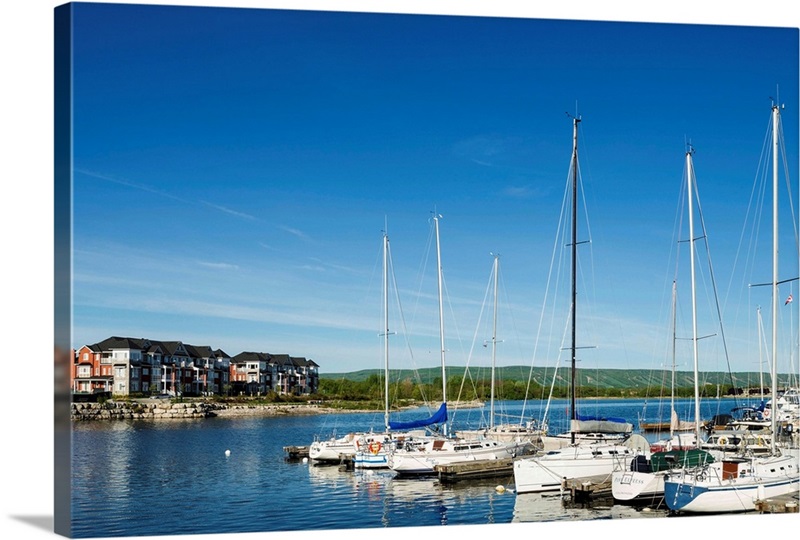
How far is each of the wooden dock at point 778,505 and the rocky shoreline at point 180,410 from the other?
31.0m

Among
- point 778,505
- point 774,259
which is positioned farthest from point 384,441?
point 774,259

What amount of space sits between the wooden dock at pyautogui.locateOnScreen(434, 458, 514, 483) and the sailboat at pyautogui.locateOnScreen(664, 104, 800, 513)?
255 inches

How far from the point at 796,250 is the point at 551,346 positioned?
628 centimetres

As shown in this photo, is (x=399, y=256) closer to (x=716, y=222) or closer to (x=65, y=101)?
(x=716, y=222)

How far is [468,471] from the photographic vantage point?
20.8m

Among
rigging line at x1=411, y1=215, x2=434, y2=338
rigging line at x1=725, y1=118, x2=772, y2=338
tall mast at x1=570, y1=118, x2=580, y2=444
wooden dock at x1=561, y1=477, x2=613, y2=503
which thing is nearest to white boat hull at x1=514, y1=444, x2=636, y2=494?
wooden dock at x1=561, y1=477, x2=613, y2=503

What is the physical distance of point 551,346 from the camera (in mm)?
20766

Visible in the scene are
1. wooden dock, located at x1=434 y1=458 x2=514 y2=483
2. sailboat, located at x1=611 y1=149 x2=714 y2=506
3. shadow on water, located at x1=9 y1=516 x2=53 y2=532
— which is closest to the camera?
shadow on water, located at x1=9 y1=516 x2=53 y2=532

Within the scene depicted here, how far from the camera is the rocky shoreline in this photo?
163ft

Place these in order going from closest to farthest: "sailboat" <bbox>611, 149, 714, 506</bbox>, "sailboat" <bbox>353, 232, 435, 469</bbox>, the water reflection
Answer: the water reflection < "sailboat" <bbox>611, 149, 714, 506</bbox> < "sailboat" <bbox>353, 232, 435, 469</bbox>

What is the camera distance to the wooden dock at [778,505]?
46.8 feet

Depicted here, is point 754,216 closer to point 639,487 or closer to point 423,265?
point 639,487

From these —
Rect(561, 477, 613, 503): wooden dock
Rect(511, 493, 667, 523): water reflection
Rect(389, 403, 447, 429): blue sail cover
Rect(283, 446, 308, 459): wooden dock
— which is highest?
Rect(389, 403, 447, 429): blue sail cover

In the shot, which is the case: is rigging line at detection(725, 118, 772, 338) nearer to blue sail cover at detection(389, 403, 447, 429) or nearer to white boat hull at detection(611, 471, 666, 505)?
white boat hull at detection(611, 471, 666, 505)
